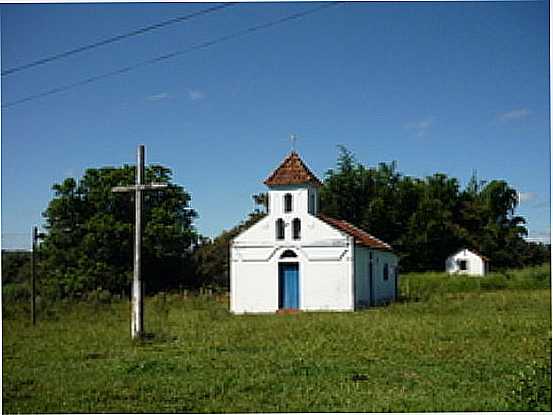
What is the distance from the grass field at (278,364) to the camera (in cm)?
568

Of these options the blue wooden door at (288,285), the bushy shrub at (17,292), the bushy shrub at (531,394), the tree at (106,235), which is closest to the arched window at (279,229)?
the blue wooden door at (288,285)

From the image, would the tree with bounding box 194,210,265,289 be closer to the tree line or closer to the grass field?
the tree line

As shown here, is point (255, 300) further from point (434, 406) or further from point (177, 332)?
point (434, 406)

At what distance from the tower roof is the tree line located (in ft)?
4.81

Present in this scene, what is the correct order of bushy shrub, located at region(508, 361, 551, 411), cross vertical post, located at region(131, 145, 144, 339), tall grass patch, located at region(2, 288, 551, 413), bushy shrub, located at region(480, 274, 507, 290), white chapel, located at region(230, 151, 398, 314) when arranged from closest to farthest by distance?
bushy shrub, located at region(508, 361, 551, 411) → tall grass patch, located at region(2, 288, 551, 413) → cross vertical post, located at region(131, 145, 144, 339) → white chapel, located at region(230, 151, 398, 314) → bushy shrub, located at region(480, 274, 507, 290)

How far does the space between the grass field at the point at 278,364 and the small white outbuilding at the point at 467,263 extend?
3235 mm

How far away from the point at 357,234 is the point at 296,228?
1600 millimetres

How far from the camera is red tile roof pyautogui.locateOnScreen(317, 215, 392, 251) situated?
49.2 feet

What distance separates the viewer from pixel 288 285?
586 inches

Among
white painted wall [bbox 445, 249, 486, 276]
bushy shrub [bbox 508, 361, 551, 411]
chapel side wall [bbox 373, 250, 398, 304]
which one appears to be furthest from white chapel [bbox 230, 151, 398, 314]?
bushy shrub [bbox 508, 361, 551, 411]

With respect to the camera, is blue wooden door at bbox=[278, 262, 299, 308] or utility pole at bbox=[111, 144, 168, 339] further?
blue wooden door at bbox=[278, 262, 299, 308]

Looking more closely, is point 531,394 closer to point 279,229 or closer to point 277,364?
point 277,364

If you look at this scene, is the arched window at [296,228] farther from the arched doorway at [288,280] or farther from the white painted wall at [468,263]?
the white painted wall at [468,263]

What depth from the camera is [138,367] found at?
6895 mm
